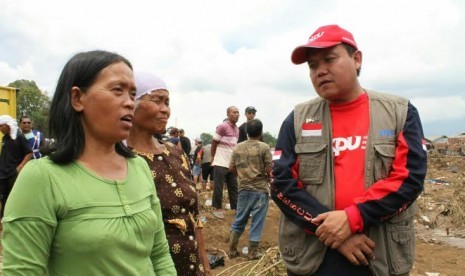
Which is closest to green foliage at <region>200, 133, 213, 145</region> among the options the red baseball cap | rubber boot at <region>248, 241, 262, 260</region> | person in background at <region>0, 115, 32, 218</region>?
person in background at <region>0, 115, 32, 218</region>

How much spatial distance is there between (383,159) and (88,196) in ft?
4.41

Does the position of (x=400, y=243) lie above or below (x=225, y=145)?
below

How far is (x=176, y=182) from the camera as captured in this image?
83.9 inches

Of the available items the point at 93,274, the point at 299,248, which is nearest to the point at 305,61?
the point at 299,248

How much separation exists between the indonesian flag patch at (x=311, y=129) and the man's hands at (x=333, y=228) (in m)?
0.41

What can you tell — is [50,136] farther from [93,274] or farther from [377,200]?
[377,200]

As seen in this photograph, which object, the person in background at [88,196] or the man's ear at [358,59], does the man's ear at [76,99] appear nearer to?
the person in background at [88,196]

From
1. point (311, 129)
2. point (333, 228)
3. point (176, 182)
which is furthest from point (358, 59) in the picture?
point (176, 182)

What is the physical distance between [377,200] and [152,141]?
3.74 ft

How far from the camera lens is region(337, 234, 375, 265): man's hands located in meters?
1.95

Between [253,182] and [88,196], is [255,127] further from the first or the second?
[88,196]

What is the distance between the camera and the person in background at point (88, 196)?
1264 millimetres

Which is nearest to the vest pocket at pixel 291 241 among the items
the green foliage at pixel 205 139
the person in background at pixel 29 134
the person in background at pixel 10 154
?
the person in background at pixel 10 154

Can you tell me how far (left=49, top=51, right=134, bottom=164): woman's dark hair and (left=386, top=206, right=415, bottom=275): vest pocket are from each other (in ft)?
4.66
